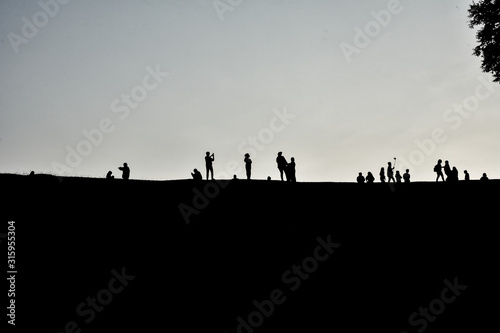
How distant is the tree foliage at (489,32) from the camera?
720 inches

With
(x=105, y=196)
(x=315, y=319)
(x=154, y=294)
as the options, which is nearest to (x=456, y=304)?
(x=315, y=319)

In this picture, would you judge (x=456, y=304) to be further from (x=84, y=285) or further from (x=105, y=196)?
(x=105, y=196)

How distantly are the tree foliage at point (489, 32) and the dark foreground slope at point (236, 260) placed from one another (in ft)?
26.0

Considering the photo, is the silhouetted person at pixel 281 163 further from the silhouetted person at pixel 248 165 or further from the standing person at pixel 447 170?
the standing person at pixel 447 170

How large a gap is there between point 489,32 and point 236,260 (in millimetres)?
17024

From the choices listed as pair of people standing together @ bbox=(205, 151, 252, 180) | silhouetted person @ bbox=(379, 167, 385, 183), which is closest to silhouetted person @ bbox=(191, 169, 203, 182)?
pair of people standing together @ bbox=(205, 151, 252, 180)

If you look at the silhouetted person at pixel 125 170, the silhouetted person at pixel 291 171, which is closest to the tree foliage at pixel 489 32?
the silhouetted person at pixel 291 171

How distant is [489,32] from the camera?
60.8 ft

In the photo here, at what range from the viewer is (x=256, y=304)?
11375mm

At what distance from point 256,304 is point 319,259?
2656mm

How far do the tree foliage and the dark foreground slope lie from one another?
26.0 ft

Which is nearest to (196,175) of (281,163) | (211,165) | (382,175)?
(211,165)

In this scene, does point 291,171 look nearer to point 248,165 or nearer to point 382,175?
point 248,165

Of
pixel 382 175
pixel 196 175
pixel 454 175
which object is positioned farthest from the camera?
pixel 382 175
